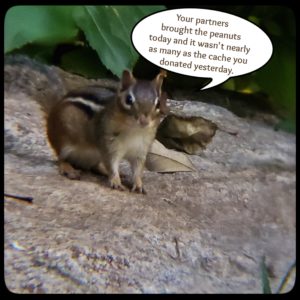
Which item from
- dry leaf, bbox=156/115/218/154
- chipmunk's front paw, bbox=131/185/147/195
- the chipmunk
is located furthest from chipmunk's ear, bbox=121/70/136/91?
chipmunk's front paw, bbox=131/185/147/195

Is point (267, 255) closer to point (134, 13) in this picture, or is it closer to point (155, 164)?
point (155, 164)

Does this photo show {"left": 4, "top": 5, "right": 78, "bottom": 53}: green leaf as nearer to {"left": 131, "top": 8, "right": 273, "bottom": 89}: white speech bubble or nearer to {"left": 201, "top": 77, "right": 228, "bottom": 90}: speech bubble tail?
{"left": 131, "top": 8, "right": 273, "bottom": 89}: white speech bubble

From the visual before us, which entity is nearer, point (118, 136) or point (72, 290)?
point (72, 290)

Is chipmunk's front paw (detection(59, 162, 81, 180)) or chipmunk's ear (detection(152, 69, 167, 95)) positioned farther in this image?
chipmunk's front paw (detection(59, 162, 81, 180))

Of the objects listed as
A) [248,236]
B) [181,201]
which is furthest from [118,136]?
[248,236]

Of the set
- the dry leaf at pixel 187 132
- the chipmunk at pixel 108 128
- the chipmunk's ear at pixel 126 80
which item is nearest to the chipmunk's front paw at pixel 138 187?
the chipmunk at pixel 108 128

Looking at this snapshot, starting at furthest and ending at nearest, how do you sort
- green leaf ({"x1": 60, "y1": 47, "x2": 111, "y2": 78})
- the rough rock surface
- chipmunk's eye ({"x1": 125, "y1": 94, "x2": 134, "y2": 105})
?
chipmunk's eye ({"x1": 125, "y1": 94, "x2": 134, "y2": 105}), green leaf ({"x1": 60, "y1": 47, "x2": 111, "y2": 78}), the rough rock surface

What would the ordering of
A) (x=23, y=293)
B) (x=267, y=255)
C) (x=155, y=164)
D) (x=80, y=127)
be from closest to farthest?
(x=23, y=293) → (x=267, y=255) → (x=155, y=164) → (x=80, y=127)
